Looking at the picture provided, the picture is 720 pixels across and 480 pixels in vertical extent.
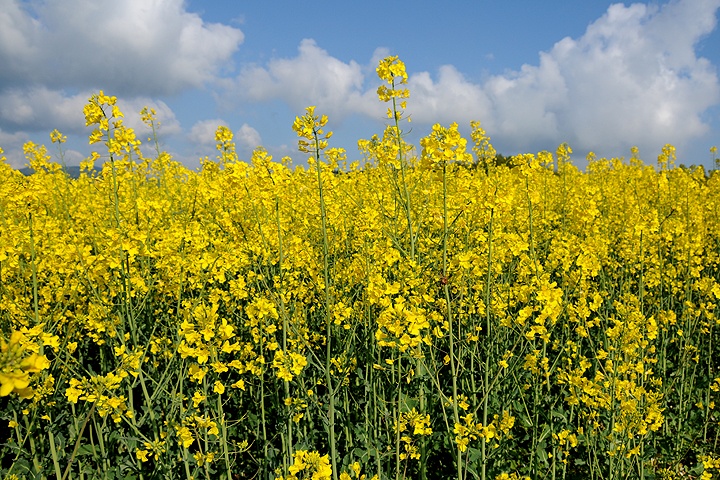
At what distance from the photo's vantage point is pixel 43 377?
2600 mm

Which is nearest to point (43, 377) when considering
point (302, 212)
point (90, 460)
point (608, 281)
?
point (90, 460)

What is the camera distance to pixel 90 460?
2834mm

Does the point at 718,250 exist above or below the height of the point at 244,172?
below

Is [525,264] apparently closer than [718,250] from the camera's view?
Yes

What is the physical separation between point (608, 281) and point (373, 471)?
2983 millimetres

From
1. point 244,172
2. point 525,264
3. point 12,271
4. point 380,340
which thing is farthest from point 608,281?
point 12,271

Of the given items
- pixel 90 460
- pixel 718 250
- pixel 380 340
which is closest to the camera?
pixel 380 340

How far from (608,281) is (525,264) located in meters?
1.74

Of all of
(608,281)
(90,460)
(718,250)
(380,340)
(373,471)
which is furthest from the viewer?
(718,250)

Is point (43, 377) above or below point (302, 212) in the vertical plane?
below

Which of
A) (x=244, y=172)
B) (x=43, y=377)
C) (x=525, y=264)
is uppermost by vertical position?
(x=244, y=172)

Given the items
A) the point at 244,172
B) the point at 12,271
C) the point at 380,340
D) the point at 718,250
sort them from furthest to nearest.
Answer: the point at 718,250, the point at 12,271, the point at 244,172, the point at 380,340

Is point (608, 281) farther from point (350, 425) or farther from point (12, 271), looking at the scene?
point (12, 271)

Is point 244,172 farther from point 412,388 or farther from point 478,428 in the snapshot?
point 478,428
